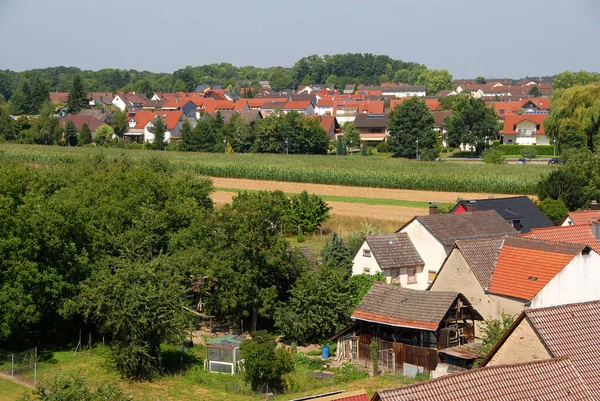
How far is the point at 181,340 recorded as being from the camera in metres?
28.3

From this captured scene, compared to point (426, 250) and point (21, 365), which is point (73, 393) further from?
point (426, 250)

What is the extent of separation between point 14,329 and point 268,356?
991cm

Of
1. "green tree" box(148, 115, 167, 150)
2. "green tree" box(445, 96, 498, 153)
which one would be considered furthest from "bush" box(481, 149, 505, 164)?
"green tree" box(148, 115, 167, 150)

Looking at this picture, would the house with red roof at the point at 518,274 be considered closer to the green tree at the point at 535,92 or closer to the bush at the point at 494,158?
the bush at the point at 494,158

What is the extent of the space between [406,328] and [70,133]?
92.8 meters

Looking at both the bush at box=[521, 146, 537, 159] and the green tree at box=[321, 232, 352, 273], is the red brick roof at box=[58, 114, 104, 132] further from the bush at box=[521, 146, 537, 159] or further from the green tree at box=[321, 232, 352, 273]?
the green tree at box=[321, 232, 352, 273]

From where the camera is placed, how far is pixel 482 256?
29.9m

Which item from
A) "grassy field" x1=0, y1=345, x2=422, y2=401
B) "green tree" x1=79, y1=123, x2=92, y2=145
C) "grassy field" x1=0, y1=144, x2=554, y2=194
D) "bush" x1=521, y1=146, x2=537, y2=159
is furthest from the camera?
"green tree" x1=79, y1=123, x2=92, y2=145

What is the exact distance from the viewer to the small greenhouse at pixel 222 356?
2830cm

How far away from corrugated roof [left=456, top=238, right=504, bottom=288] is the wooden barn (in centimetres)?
171

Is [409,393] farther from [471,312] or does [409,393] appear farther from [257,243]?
[257,243]

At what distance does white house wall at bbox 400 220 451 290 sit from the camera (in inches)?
1410

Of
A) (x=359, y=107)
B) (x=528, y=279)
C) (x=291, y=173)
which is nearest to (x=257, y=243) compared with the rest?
(x=528, y=279)

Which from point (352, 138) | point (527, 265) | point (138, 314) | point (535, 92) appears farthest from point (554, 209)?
point (535, 92)
